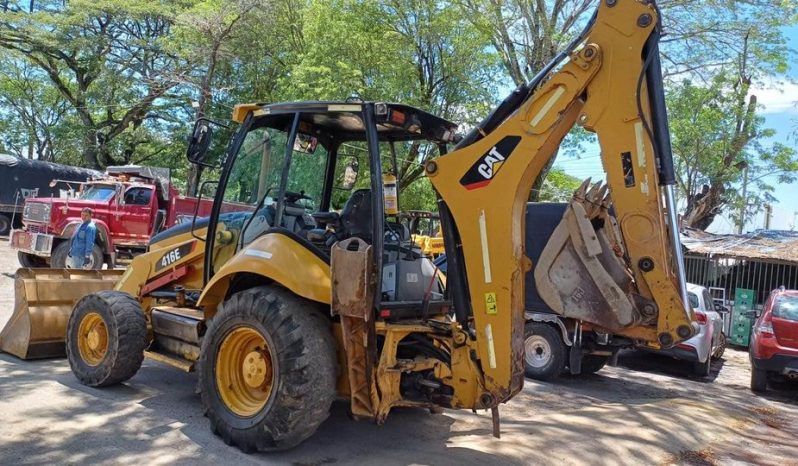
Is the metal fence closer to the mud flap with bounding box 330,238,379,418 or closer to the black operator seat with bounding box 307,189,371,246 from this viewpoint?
the black operator seat with bounding box 307,189,371,246

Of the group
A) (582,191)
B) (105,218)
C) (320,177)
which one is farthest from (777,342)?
(105,218)

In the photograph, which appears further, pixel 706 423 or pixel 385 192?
pixel 706 423

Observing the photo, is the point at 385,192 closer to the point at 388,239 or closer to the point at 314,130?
the point at 388,239

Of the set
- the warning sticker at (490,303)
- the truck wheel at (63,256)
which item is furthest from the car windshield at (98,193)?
the warning sticker at (490,303)

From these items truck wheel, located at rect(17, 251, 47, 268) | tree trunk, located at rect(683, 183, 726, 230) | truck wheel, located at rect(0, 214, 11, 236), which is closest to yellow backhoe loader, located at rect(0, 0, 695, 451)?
truck wheel, located at rect(17, 251, 47, 268)

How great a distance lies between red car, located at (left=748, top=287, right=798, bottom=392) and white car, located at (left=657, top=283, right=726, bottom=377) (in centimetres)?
71

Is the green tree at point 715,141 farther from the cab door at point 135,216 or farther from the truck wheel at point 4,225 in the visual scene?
the truck wheel at point 4,225

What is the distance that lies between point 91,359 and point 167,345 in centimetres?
80

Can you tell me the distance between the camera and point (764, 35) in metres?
17.7

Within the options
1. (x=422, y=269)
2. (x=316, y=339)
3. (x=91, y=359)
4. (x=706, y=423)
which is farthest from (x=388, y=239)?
(x=706, y=423)

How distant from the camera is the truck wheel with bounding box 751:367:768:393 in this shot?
9859 mm

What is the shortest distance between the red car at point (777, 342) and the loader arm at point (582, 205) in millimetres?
6501

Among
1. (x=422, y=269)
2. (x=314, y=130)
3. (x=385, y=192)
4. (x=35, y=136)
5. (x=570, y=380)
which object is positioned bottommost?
(x=570, y=380)

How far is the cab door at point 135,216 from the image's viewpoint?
1537 centimetres
